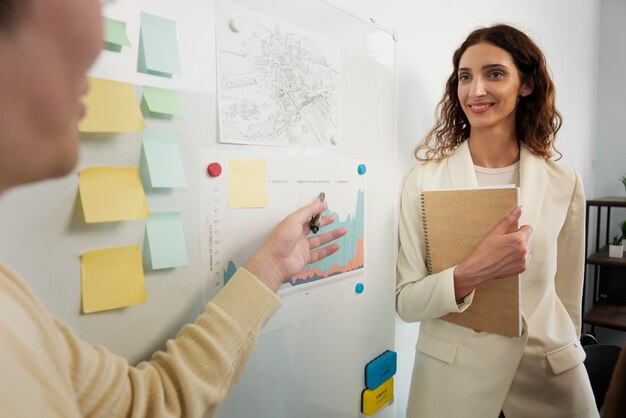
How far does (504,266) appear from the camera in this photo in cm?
98

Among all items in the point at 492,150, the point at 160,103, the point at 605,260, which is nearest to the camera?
the point at 160,103

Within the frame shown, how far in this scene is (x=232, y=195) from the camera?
0.76 m

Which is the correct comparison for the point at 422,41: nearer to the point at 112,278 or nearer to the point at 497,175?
the point at 497,175

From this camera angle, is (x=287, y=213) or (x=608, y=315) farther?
(x=608, y=315)

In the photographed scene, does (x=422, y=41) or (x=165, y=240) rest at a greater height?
(x=422, y=41)

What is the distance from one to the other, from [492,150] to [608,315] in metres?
2.21

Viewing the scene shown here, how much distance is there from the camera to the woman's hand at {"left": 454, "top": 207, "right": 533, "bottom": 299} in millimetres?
964

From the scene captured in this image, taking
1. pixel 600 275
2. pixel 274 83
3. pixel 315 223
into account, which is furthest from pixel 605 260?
pixel 274 83

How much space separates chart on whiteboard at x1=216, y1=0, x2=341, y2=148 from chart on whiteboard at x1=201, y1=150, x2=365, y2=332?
0.06m

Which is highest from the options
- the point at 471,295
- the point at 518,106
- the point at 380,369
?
the point at 518,106

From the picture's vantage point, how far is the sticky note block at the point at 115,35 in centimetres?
57

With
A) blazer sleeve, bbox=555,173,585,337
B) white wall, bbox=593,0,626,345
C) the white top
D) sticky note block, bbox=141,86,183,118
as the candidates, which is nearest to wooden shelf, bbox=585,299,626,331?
white wall, bbox=593,0,626,345

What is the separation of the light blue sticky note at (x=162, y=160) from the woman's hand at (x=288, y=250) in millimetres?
189

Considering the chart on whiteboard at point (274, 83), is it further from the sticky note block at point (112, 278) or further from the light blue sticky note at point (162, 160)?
the sticky note block at point (112, 278)
